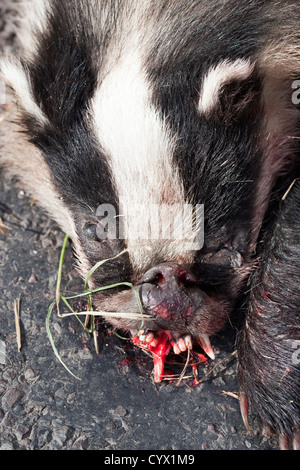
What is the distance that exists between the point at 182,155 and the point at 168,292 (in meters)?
0.60

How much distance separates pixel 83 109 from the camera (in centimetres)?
310

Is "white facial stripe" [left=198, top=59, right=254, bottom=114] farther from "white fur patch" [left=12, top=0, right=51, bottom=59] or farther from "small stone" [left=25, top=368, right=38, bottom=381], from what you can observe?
"small stone" [left=25, top=368, right=38, bottom=381]

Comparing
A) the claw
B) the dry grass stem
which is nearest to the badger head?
the claw

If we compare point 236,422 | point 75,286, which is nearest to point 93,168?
point 75,286

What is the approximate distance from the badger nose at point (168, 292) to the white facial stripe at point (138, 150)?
138 millimetres

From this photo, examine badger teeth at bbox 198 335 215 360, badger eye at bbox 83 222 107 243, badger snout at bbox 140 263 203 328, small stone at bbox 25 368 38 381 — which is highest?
badger eye at bbox 83 222 107 243

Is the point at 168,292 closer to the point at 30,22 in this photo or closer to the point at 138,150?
the point at 138,150

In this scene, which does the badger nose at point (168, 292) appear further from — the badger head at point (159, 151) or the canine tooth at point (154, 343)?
the canine tooth at point (154, 343)

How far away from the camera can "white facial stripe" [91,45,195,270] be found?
2926 millimetres

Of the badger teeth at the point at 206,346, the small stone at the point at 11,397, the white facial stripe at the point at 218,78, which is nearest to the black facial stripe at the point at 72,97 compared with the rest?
the white facial stripe at the point at 218,78

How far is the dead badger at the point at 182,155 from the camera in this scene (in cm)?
293

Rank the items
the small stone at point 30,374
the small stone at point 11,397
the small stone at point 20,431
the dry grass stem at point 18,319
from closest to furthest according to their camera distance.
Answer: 1. the small stone at point 20,431
2. the small stone at point 11,397
3. the small stone at point 30,374
4. the dry grass stem at point 18,319

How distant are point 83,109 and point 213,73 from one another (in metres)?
0.63
